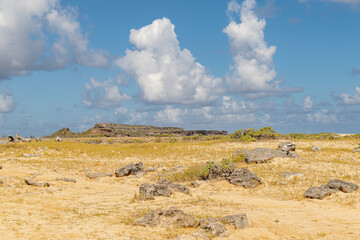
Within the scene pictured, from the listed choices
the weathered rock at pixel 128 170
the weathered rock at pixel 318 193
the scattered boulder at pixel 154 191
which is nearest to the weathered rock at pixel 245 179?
the weathered rock at pixel 318 193

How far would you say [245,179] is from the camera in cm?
2277

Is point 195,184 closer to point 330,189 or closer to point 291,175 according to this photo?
point 291,175

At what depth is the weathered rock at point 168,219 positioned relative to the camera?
42.2 ft

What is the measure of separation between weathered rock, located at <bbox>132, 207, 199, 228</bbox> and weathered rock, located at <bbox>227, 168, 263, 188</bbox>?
10.3 m

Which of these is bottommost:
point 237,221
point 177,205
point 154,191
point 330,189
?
point 177,205

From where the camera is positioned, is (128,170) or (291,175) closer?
(291,175)

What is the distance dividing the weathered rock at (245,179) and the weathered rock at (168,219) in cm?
1026

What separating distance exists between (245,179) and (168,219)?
11.1m

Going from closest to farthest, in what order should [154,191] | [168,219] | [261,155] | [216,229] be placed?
[216,229] < [168,219] < [154,191] < [261,155]

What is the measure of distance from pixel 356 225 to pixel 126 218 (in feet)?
34.1

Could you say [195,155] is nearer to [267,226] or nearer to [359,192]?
[359,192]

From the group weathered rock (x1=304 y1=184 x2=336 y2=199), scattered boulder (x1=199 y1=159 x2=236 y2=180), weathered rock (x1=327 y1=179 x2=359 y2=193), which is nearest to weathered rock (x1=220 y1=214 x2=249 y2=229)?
weathered rock (x1=304 y1=184 x2=336 y2=199)

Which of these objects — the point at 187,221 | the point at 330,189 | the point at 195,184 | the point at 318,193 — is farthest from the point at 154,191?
the point at 330,189

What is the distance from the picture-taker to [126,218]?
14.2 metres
